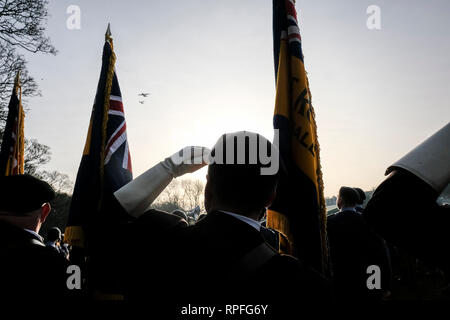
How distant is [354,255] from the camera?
4.80m

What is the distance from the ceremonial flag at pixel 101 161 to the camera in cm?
318

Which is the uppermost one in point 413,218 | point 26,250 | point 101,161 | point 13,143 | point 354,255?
point 13,143

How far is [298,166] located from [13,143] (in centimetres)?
518

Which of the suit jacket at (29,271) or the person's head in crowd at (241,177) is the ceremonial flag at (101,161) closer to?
the suit jacket at (29,271)

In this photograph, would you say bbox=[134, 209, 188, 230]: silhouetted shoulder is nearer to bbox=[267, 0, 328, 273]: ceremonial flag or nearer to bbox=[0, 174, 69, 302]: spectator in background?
bbox=[0, 174, 69, 302]: spectator in background

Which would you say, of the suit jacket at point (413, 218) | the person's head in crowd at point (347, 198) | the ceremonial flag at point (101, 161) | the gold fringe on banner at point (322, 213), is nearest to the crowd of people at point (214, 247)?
the suit jacket at point (413, 218)

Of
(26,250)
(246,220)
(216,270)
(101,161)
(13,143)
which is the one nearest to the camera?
(216,270)

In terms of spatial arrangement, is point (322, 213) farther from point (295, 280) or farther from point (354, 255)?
point (354, 255)

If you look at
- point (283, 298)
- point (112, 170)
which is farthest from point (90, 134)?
point (283, 298)

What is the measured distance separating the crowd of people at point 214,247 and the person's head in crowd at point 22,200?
0.18 meters

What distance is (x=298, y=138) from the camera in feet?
8.24

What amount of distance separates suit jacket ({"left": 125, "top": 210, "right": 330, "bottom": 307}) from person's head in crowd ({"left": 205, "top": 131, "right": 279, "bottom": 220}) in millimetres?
85

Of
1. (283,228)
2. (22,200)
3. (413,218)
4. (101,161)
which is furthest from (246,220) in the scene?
(101,161)
